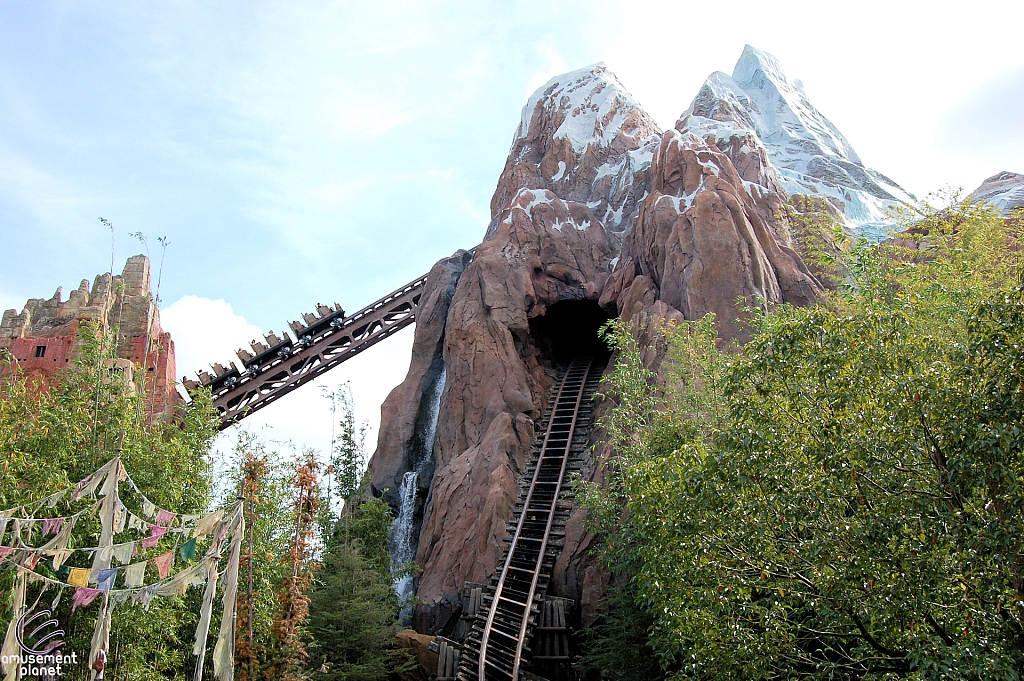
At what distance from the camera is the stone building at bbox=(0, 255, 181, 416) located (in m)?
20.8

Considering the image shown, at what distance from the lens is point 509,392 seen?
73.6 ft

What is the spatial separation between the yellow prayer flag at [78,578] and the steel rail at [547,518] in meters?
7.22

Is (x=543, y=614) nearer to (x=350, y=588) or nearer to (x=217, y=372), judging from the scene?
(x=350, y=588)

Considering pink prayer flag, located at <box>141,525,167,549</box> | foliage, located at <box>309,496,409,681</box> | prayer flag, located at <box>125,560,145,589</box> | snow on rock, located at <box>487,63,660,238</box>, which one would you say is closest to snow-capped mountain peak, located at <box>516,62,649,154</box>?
snow on rock, located at <box>487,63,660,238</box>

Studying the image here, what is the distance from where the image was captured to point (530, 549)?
1769 centimetres

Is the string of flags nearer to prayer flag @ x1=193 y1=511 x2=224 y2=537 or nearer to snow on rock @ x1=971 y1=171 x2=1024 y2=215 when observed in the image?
prayer flag @ x1=193 y1=511 x2=224 y2=537

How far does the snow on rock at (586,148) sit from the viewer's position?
2880 cm

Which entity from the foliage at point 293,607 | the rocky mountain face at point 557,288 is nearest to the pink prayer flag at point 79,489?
the foliage at point 293,607

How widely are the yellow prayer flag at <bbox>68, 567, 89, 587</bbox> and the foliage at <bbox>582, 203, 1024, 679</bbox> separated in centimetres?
703

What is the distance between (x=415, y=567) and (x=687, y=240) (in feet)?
36.3

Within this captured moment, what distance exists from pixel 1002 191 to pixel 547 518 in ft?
80.4

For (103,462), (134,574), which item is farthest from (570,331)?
(134,574)

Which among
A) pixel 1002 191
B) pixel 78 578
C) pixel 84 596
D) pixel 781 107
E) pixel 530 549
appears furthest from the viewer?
pixel 781 107

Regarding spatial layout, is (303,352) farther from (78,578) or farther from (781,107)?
(781,107)
